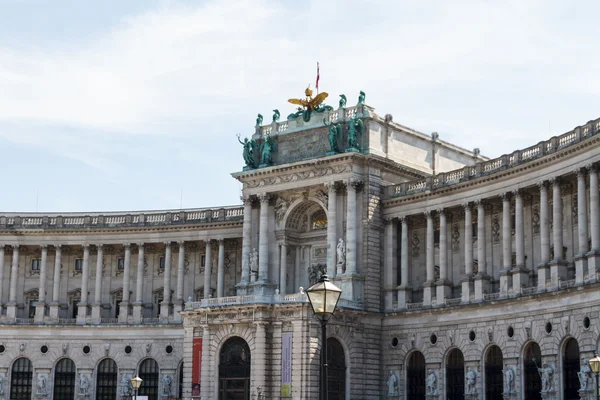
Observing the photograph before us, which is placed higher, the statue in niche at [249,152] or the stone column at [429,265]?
the statue in niche at [249,152]

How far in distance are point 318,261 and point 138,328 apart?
63.6 feet

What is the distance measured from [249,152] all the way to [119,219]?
16.7 metres

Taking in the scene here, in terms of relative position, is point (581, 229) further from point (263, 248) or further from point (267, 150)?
point (267, 150)

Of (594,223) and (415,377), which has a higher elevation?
(594,223)

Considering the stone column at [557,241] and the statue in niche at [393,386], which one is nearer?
the stone column at [557,241]

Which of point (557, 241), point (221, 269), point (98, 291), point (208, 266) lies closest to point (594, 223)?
point (557, 241)

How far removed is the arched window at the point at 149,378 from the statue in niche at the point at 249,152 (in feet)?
67.6

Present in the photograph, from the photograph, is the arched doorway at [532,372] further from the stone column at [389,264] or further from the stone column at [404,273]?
the stone column at [389,264]

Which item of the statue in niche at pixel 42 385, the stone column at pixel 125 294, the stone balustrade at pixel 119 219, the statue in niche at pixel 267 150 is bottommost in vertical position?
the statue in niche at pixel 42 385

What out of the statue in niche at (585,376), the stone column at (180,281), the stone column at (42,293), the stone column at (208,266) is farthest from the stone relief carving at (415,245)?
the stone column at (42,293)

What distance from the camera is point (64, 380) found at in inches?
3821

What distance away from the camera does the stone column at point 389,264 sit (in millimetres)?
83756

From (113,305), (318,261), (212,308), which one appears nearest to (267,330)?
(212,308)

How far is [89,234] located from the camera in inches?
3905
